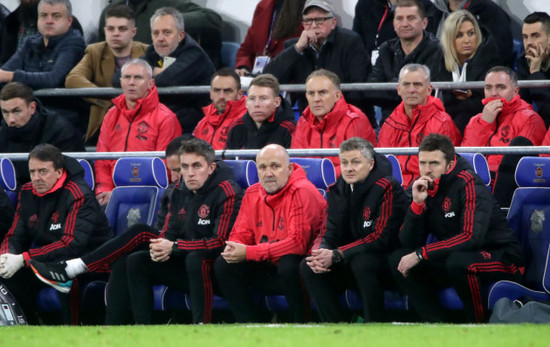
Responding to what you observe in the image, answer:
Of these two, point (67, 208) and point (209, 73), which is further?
point (209, 73)

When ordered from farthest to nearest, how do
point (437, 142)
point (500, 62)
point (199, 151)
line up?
point (500, 62) < point (199, 151) < point (437, 142)

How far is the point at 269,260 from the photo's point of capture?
888 cm

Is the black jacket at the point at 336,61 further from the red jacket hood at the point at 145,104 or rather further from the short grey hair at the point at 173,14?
the red jacket hood at the point at 145,104

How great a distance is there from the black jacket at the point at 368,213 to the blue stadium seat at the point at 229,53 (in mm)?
4725

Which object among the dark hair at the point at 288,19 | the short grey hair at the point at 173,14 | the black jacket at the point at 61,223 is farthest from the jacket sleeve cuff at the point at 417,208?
the dark hair at the point at 288,19

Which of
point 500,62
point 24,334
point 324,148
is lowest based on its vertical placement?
point 24,334

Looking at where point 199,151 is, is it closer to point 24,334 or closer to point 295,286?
point 295,286

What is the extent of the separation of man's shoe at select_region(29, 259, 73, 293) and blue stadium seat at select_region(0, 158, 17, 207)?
1.31 m

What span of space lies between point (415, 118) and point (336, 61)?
1.49 m

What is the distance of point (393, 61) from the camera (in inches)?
444

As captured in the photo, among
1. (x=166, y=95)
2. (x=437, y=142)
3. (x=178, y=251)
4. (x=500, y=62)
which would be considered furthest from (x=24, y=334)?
(x=500, y=62)

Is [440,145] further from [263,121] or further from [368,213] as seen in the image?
[263,121]

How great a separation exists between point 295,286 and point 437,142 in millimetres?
1606

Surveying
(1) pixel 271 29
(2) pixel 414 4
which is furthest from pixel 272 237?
(1) pixel 271 29
